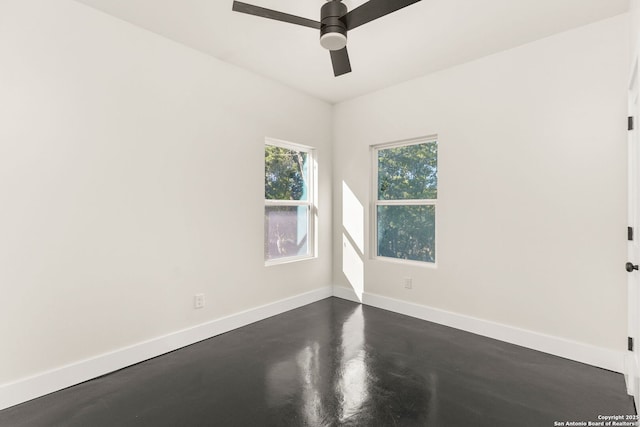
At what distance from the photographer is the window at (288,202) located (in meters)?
3.67

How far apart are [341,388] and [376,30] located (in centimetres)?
276

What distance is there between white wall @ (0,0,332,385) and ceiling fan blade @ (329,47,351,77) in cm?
131

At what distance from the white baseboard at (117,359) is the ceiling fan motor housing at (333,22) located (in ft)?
8.76

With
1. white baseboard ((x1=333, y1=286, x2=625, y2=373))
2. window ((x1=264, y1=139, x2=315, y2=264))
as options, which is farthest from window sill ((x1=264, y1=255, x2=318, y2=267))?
white baseboard ((x1=333, y1=286, x2=625, y2=373))

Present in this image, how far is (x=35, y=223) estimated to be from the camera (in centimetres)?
206

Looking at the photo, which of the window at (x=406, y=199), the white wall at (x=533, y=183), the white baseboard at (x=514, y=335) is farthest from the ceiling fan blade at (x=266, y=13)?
the white baseboard at (x=514, y=335)

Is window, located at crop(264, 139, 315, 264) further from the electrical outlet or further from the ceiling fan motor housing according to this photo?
the ceiling fan motor housing

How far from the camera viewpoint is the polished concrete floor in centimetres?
183

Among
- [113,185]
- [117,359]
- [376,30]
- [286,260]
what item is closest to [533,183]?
[376,30]

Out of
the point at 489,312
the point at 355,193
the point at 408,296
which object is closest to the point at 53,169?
the point at 355,193

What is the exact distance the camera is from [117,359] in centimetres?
239

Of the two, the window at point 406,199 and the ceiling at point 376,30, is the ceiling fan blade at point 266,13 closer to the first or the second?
the ceiling at point 376,30

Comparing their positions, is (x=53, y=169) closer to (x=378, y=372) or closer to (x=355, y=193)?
(x=378, y=372)

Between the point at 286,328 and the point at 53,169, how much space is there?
2.36 meters
